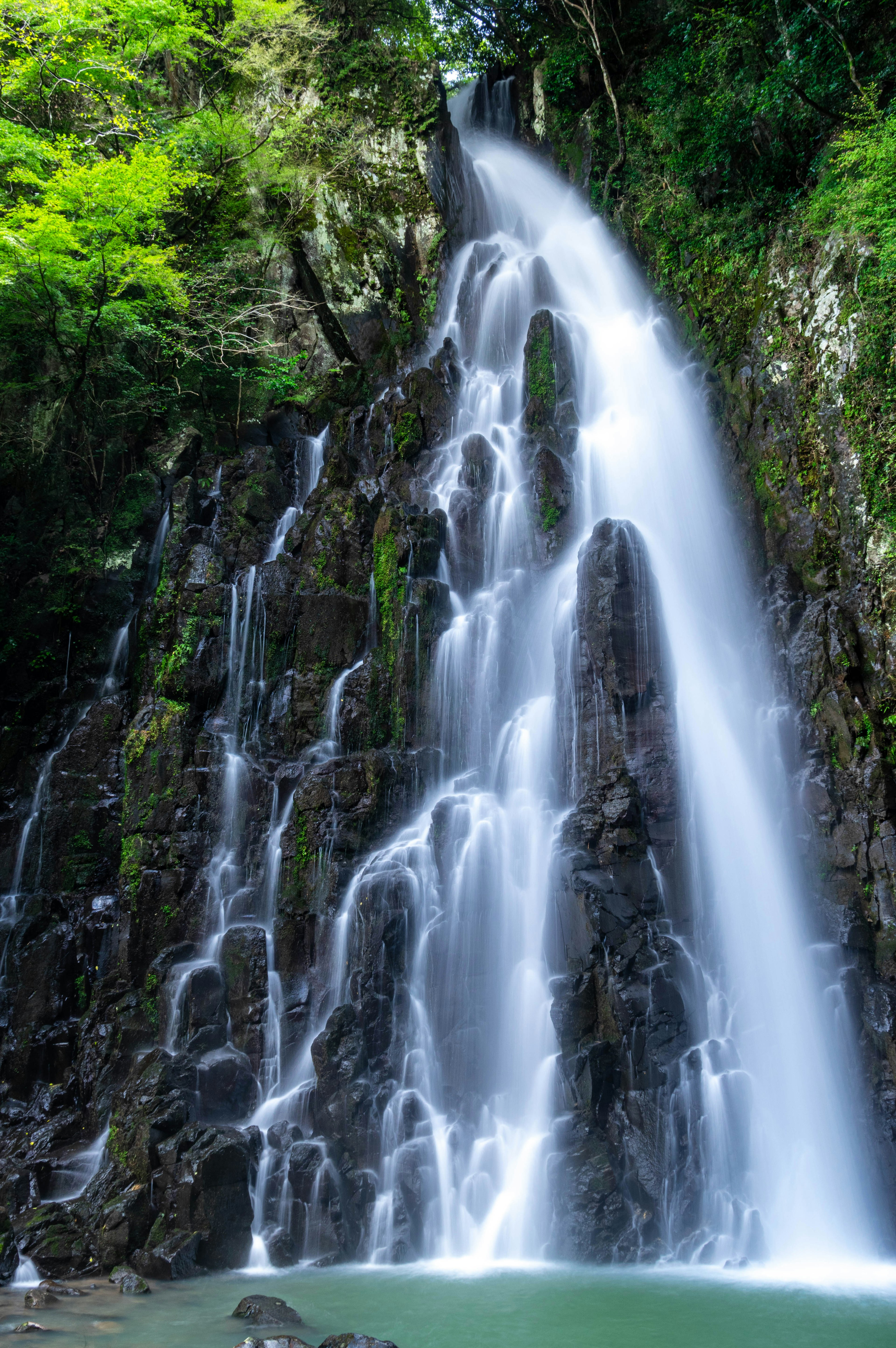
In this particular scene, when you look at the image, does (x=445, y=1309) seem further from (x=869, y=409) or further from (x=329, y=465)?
(x=329, y=465)

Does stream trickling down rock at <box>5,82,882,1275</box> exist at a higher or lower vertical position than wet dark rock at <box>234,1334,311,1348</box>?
higher

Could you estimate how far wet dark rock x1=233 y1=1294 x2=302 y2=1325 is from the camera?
709cm

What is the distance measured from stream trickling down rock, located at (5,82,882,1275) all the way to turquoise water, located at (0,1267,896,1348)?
2.35ft

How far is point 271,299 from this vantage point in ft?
71.6

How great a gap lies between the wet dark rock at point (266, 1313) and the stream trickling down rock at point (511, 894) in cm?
174

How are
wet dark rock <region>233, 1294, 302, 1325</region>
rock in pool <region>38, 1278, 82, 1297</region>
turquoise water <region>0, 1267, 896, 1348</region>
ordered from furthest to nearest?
rock in pool <region>38, 1278, 82, 1297</region> → wet dark rock <region>233, 1294, 302, 1325</region> → turquoise water <region>0, 1267, 896, 1348</region>

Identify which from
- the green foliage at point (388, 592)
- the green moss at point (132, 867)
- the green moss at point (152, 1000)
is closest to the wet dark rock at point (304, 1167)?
the green moss at point (152, 1000)

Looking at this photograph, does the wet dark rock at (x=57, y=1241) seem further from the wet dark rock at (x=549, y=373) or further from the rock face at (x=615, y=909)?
the wet dark rock at (x=549, y=373)

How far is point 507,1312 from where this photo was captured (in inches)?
290

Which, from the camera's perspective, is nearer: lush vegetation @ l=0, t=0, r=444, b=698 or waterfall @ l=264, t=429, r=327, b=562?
lush vegetation @ l=0, t=0, r=444, b=698

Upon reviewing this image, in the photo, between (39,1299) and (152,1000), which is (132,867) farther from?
(39,1299)

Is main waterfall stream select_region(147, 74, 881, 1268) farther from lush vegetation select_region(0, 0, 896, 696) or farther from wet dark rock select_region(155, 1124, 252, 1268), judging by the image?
lush vegetation select_region(0, 0, 896, 696)

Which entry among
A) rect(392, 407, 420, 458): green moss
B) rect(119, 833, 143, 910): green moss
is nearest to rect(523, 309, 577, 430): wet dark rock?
rect(392, 407, 420, 458): green moss

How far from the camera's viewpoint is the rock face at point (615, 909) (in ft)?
30.2
